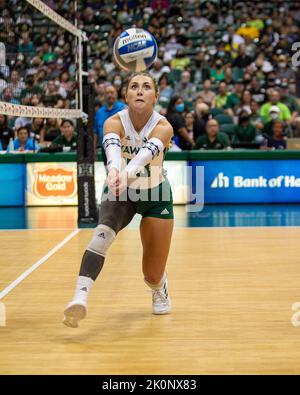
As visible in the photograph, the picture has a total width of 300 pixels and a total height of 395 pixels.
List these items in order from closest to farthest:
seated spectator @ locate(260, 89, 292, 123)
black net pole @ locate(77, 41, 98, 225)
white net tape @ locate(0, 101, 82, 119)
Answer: white net tape @ locate(0, 101, 82, 119), black net pole @ locate(77, 41, 98, 225), seated spectator @ locate(260, 89, 292, 123)

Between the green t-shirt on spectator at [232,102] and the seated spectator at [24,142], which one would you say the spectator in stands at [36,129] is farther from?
the green t-shirt on spectator at [232,102]

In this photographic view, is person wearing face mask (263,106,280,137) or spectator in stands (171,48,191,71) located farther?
spectator in stands (171,48,191,71)

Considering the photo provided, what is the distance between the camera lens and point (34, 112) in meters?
9.89

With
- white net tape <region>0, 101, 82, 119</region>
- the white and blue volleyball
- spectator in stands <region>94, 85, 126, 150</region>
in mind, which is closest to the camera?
white net tape <region>0, 101, 82, 119</region>

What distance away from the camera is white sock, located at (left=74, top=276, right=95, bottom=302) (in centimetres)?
596

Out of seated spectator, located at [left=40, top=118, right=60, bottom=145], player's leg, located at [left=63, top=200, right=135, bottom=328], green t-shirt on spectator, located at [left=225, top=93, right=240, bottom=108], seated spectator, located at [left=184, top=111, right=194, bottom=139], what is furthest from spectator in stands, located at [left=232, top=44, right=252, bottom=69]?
player's leg, located at [left=63, top=200, right=135, bottom=328]

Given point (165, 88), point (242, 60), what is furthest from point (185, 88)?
point (242, 60)

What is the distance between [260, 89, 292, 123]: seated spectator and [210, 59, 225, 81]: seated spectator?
116 inches

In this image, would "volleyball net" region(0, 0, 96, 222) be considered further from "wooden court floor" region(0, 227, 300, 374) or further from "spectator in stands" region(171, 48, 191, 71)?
"spectator in stands" region(171, 48, 191, 71)

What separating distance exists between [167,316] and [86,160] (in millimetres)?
6484

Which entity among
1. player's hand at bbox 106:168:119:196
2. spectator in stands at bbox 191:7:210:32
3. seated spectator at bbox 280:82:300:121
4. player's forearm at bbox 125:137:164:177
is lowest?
player's hand at bbox 106:168:119:196

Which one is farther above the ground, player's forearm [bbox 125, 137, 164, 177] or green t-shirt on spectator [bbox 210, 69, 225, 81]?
green t-shirt on spectator [bbox 210, 69, 225, 81]

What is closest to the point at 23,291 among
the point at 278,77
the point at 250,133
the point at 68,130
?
the point at 68,130

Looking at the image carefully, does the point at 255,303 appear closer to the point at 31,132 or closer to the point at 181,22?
the point at 31,132
